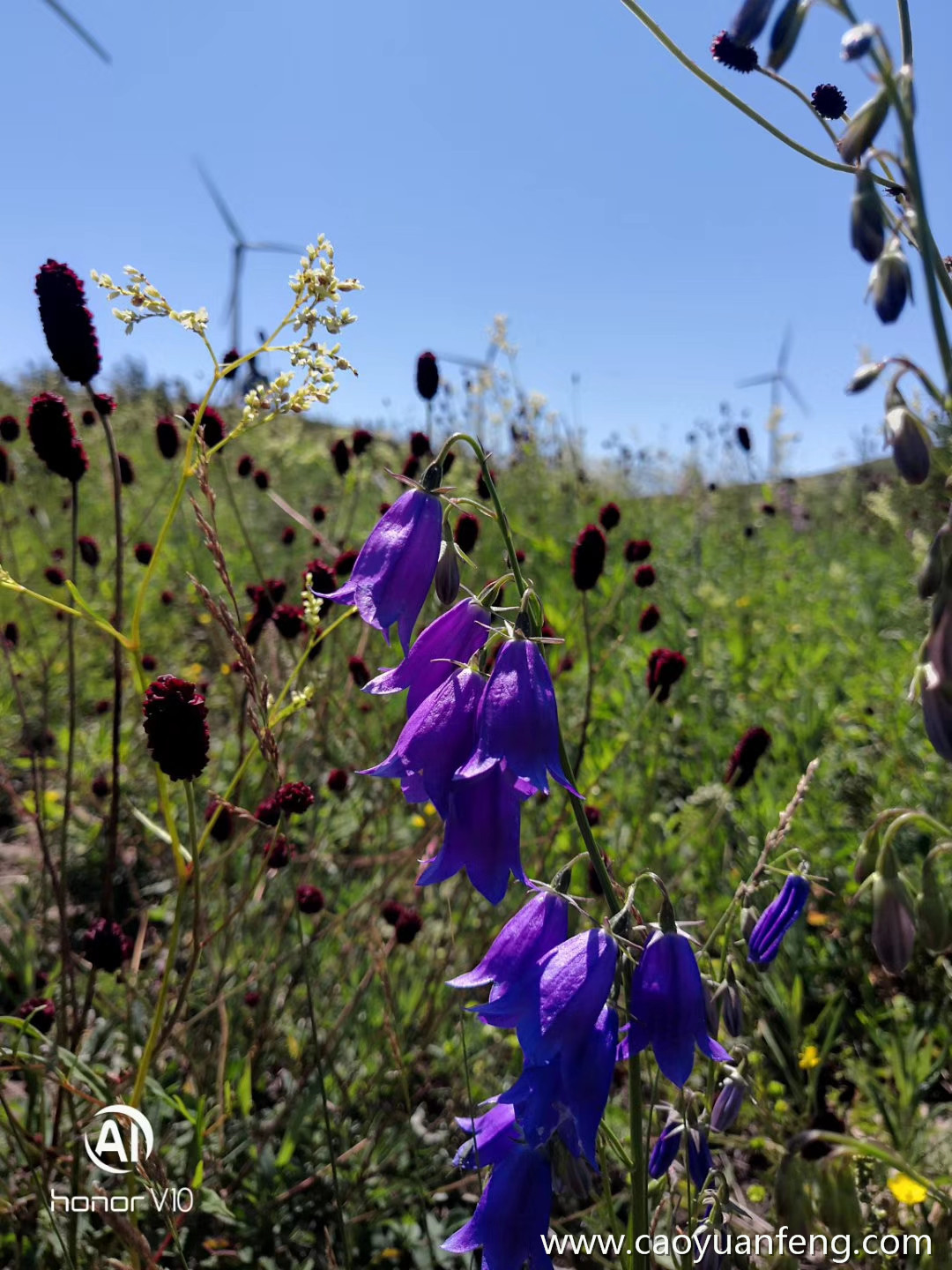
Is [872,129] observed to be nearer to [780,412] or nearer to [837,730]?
[837,730]

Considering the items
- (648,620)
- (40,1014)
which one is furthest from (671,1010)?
(648,620)

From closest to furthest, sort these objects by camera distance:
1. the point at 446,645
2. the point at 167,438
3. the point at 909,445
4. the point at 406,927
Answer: the point at 909,445 < the point at 446,645 < the point at 406,927 < the point at 167,438

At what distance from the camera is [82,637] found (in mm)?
4250

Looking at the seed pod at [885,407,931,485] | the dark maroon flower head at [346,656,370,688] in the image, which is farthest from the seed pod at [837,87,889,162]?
the dark maroon flower head at [346,656,370,688]

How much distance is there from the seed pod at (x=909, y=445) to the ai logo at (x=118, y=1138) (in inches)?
42.9

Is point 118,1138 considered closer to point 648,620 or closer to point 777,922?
point 777,922

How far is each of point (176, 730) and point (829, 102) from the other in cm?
109

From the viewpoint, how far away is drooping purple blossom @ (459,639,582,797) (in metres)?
0.80

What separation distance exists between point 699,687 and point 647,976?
2585 mm

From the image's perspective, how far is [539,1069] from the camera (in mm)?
795

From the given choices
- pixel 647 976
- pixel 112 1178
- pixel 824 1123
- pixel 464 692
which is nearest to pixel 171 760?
pixel 464 692

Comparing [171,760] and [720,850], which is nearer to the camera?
[171,760]

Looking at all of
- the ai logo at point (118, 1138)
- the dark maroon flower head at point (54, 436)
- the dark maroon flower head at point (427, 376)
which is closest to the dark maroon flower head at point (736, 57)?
the dark maroon flower head at point (54, 436)

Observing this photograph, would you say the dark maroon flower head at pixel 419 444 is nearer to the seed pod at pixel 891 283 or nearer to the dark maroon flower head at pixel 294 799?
the dark maroon flower head at pixel 294 799
